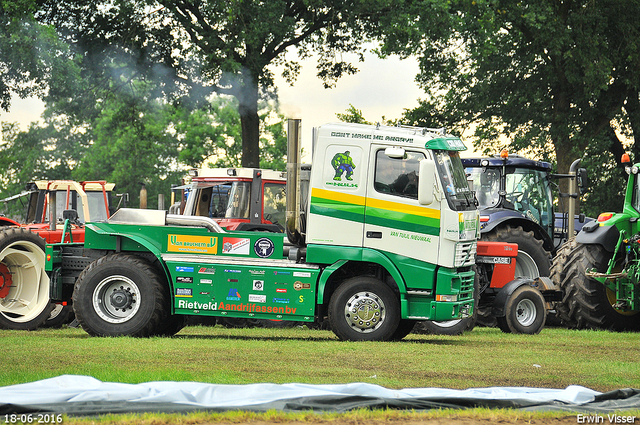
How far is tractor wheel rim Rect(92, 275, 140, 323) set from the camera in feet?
40.5

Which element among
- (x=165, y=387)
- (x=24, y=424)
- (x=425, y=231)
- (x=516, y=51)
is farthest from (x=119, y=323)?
(x=516, y=51)

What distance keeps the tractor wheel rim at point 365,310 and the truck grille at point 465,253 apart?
3.84ft

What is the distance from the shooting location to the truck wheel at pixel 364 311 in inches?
469

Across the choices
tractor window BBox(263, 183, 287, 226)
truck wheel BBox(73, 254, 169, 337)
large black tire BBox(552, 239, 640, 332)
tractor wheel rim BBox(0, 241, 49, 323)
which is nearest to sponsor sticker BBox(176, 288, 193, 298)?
truck wheel BBox(73, 254, 169, 337)

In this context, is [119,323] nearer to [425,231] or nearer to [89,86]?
[425,231]

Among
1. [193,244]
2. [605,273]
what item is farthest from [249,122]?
[193,244]

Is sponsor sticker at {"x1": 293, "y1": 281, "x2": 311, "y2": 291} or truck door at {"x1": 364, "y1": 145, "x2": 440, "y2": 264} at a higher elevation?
truck door at {"x1": 364, "y1": 145, "x2": 440, "y2": 264}

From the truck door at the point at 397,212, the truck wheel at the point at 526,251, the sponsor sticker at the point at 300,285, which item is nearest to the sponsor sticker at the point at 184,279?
the sponsor sticker at the point at 300,285

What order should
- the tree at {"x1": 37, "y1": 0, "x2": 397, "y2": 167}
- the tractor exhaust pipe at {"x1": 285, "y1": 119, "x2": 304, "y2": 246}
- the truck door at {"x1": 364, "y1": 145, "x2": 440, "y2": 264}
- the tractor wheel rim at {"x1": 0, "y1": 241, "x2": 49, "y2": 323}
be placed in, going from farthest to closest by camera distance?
the tree at {"x1": 37, "y1": 0, "x2": 397, "y2": 167}
the tractor wheel rim at {"x1": 0, "y1": 241, "x2": 49, "y2": 323}
the tractor exhaust pipe at {"x1": 285, "y1": 119, "x2": 304, "y2": 246}
the truck door at {"x1": 364, "y1": 145, "x2": 440, "y2": 264}

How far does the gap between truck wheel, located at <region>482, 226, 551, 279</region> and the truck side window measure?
4.28 meters

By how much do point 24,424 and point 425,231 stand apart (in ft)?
22.5

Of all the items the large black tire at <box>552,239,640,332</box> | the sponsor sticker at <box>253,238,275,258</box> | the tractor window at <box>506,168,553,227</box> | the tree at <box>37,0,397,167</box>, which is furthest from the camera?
the tree at <box>37,0,397,167</box>

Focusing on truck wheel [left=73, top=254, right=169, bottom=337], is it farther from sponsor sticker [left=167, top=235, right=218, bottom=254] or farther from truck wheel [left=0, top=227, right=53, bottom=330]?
truck wheel [left=0, top=227, right=53, bottom=330]

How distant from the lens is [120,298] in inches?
489
